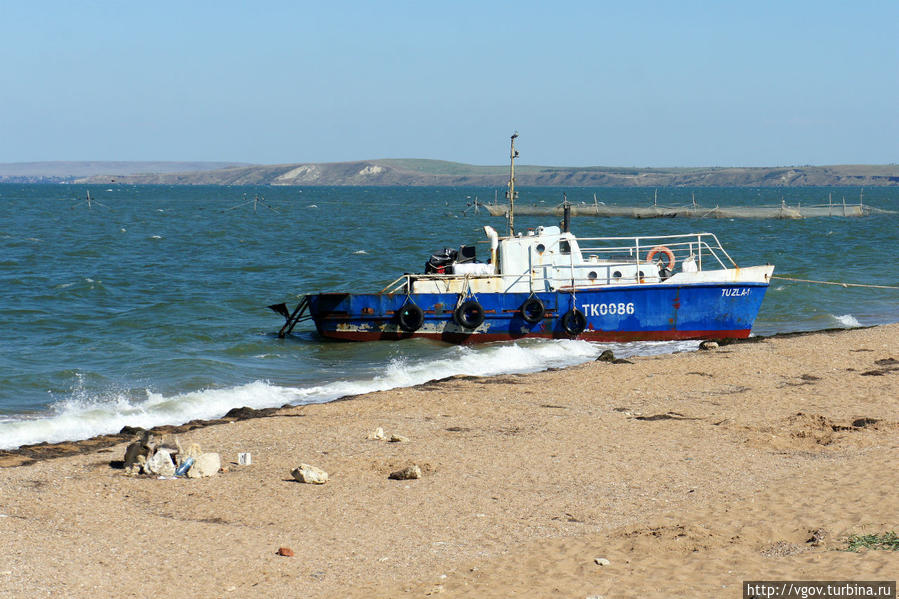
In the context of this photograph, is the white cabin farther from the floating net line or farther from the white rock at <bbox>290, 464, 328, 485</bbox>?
the floating net line

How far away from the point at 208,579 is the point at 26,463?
19.5 feet

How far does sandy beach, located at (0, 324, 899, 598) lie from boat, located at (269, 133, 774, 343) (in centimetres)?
792

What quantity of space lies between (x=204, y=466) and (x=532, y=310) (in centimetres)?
1422

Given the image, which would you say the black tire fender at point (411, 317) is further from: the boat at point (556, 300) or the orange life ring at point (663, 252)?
the orange life ring at point (663, 252)

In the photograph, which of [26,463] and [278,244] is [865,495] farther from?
[278,244]

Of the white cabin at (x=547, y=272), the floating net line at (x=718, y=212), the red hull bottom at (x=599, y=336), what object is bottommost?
the red hull bottom at (x=599, y=336)

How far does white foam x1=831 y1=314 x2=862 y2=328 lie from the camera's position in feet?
93.9

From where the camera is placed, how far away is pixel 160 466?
41.2 feet

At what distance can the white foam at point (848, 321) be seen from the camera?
28622 mm

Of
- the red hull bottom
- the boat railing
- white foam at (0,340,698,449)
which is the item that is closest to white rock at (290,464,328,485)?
white foam at (0,340,698,449)

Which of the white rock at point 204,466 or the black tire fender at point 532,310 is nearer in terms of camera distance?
the white rock at point 204,466

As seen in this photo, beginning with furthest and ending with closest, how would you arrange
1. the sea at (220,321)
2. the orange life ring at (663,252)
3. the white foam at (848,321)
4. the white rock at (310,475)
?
the white foam at (848,321) < the orange life ring at (663,252) < the sea at (220,321) < the white rock at (310,475)

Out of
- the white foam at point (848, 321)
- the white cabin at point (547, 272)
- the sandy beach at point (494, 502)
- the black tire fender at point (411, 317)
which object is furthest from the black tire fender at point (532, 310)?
the white foam at point (848, 321)

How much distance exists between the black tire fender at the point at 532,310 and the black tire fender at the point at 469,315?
1.10 m
